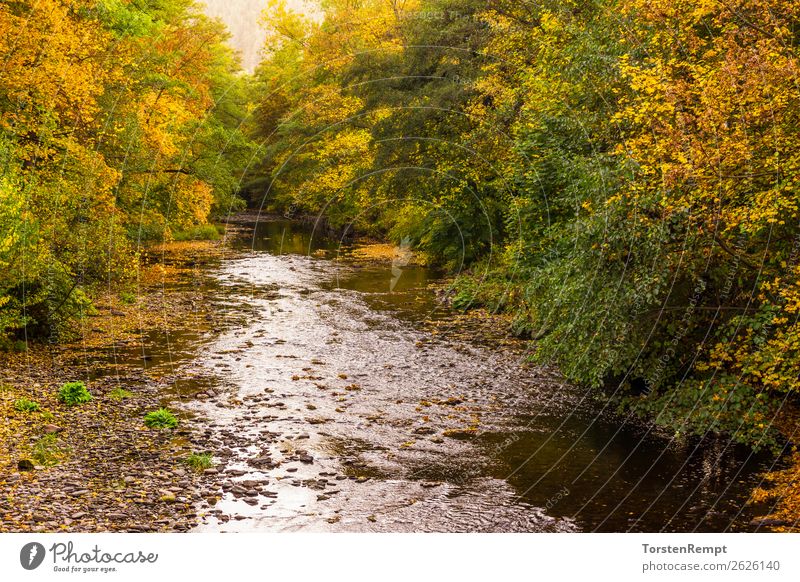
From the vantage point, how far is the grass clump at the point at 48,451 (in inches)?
565

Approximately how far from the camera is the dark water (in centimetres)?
1354

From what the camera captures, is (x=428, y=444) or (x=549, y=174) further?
(x=549, y=174)

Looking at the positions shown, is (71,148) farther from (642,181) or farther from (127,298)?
(642,181)

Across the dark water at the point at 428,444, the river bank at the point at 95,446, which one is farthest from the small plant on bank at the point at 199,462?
the dark water at the point at 428,444

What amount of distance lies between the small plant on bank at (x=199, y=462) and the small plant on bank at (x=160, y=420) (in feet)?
6.67

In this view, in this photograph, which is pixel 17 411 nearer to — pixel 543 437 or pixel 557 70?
pixel 543 437

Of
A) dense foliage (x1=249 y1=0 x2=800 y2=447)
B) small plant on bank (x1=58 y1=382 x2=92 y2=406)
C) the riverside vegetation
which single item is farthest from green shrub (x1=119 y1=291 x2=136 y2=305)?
dense foliage (x1=249 y1=0 x2=800 y2=447)

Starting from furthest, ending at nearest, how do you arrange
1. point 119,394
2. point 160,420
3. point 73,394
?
point 119,394 < point 73,394 < point 160,420

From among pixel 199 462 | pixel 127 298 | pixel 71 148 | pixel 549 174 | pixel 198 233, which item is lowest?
pixel 199 462

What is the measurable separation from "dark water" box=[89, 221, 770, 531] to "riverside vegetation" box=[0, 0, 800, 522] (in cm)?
113

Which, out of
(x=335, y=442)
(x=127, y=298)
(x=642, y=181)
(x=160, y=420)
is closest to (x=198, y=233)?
(x=127, y=298)

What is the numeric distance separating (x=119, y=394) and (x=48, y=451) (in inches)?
177

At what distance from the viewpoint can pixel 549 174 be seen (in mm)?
25031
